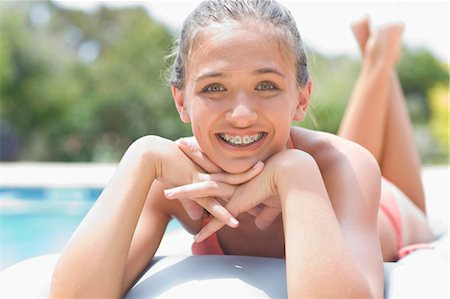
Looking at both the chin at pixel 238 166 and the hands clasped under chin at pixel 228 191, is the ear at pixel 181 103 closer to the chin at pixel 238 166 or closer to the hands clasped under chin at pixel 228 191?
the hands clasped under chin at pixel 228 191

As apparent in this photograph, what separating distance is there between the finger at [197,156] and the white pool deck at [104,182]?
1069mm

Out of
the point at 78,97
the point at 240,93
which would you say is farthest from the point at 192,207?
the point at 78,97

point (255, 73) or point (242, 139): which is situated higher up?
point (255, 73)

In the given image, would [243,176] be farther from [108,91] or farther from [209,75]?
[108,91]

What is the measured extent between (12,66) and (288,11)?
15.2 m

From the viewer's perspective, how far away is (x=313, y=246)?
1.63m

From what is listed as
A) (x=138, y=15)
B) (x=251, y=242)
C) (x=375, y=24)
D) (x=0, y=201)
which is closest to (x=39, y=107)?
(x=138, y=15)

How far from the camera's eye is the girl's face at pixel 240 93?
1.79m

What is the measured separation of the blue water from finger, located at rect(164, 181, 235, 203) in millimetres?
4044

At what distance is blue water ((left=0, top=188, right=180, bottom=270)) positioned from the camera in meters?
6.38

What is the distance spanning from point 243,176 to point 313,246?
1.18 feet

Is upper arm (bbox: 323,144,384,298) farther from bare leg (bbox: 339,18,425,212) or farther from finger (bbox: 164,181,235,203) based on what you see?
bare leg (bbox: 339,18,425,212)

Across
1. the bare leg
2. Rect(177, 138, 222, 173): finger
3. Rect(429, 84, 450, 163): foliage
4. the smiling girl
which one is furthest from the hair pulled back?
Rect(429, 84, 450, 163): foliage

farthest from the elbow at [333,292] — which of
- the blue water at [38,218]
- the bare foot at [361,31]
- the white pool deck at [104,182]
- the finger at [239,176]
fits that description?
the blue water at [38,218]
